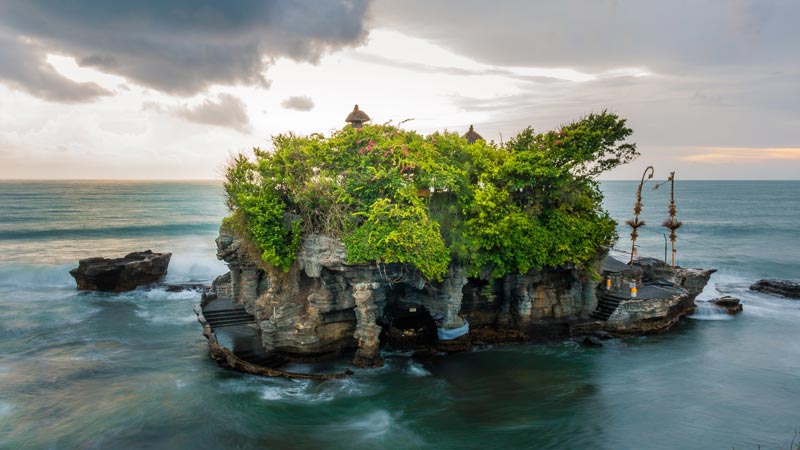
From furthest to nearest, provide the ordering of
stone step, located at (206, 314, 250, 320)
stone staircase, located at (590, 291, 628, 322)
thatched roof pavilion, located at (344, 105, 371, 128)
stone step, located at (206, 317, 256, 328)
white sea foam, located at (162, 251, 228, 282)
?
white sea foam, located at (162, 251, 228, 282), thatched roof pavilion, located at (344, 105, 371, 128), stone staircase, located at (590, 291, 628, 322), stone step, located at (206, 314, 250, 320), stone step, located at (206, 317, 256, 328)

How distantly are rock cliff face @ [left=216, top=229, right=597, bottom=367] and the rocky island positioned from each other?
2.4 inches

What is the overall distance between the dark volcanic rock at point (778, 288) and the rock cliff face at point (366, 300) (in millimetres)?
19054

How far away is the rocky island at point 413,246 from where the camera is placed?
18.8 metres

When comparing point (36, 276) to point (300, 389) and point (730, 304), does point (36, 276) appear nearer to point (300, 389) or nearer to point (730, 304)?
point (300, 389)

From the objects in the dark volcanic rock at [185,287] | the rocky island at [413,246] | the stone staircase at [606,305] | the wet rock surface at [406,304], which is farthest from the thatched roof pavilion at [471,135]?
the dark volcanic rock at [185,287]

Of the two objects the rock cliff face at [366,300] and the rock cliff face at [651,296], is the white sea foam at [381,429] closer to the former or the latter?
the rock cliff face at [366,300]

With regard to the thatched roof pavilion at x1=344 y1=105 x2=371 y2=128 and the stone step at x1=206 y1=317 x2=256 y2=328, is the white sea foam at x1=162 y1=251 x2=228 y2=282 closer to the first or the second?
the stone step at x1=206 y1=317 x2=256 y2=328

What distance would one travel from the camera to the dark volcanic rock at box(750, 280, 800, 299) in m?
32.8

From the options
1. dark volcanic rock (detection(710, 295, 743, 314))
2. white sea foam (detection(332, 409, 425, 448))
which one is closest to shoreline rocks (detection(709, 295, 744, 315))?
dark volcanic rock (detection(710, 295, 743, 314))

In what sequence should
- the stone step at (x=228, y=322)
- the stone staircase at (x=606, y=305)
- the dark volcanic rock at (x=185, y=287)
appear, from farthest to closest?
the dark volcanic rock at (x=185, y=287) < the stone staircase at (x=606, y=305) < the stone step at (x=228, y=322)

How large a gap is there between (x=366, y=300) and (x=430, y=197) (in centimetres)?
566

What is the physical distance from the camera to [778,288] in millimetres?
33844

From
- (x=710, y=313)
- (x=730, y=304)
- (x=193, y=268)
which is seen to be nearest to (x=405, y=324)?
(x=710, y=313)

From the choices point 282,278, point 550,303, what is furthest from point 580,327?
point 282,278
